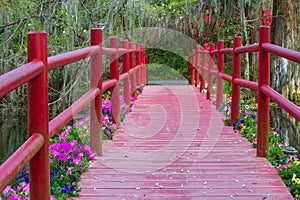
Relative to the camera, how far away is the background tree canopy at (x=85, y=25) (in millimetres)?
6484

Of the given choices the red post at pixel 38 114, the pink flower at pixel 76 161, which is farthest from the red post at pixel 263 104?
the red post at pixel 38 114

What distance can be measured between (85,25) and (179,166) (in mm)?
4646

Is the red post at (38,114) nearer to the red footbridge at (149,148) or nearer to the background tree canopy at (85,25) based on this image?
the red footbridge at (149,148)

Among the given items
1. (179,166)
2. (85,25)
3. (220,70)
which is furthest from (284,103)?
(85,25)

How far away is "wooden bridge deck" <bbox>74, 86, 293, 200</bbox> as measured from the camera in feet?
9.96

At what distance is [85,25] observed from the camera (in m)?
7.86

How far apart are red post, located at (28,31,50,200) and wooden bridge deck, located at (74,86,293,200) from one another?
0.61 metres

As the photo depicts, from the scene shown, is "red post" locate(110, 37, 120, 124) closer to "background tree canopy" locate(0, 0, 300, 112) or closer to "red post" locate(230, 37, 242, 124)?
"background tree canopy" locate(0, 0, 300, 112)

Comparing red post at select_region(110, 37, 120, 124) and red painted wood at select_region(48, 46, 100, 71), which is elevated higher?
red painted wood at select_region(48, 46, 100, 71)

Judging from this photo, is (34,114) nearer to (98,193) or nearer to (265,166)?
(98,193)

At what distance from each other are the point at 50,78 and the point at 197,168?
14.7 ft

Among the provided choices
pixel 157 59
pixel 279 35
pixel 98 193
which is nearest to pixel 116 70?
pixel 98 193

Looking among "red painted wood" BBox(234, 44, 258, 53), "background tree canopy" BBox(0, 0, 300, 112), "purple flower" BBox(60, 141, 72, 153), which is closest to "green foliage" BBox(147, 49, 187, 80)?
"background tree canopy" BBox(0, 0, 300, 112)

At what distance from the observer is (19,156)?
1962mm
